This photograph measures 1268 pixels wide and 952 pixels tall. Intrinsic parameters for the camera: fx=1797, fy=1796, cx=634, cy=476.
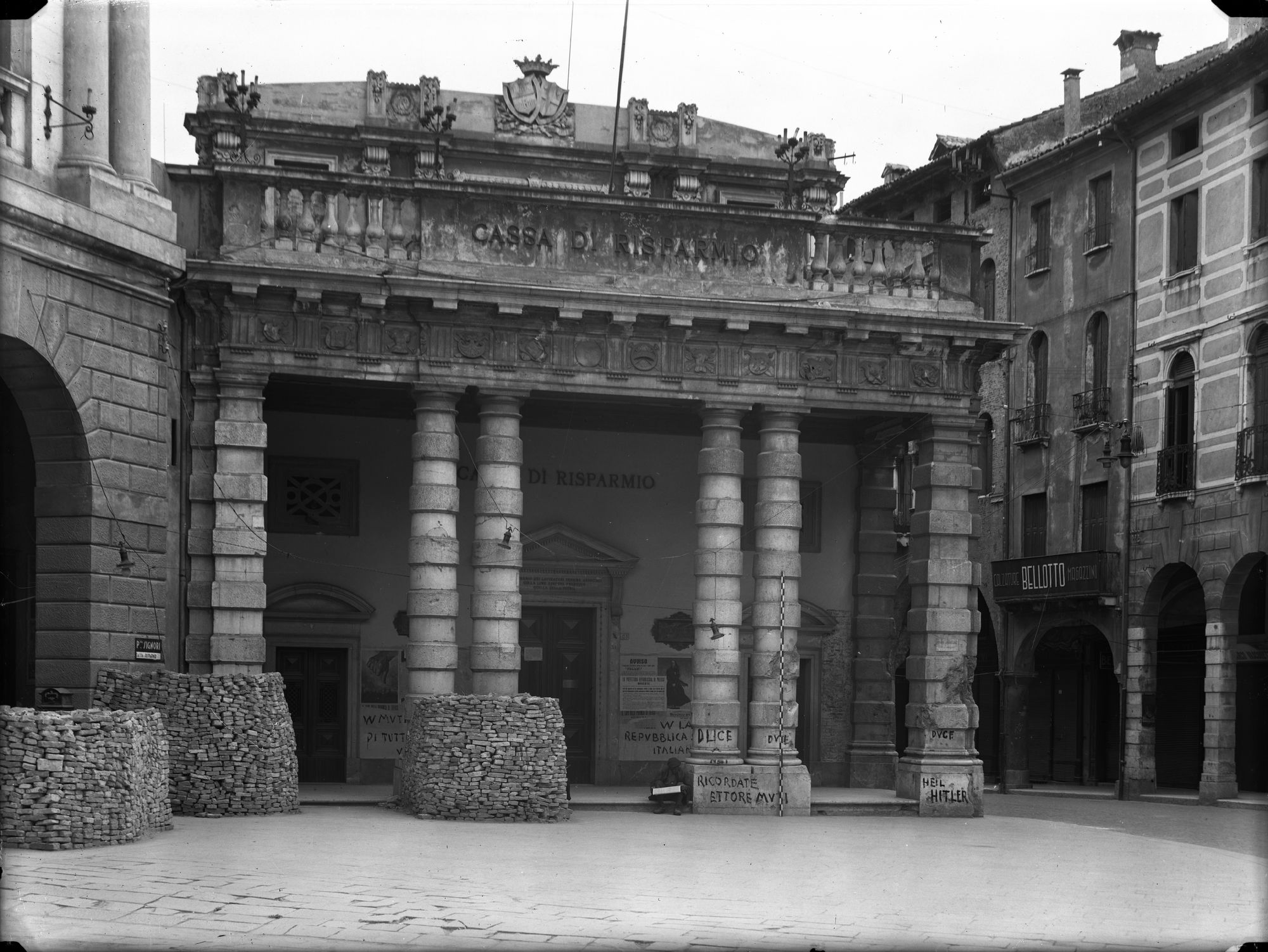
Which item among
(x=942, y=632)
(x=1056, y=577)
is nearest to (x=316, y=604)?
(x=942, y=632)

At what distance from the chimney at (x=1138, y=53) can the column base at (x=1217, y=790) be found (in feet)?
57.3

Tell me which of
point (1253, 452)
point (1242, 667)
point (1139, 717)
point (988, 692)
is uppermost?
point (1253, 452)

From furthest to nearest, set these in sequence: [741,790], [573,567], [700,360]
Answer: [573,567], [700,360], [741,790]

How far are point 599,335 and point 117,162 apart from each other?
729 centimetres

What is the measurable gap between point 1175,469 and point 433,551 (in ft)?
59.5

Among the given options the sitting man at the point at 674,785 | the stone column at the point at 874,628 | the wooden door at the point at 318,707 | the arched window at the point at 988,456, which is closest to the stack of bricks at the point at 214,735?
the wooden door at the point at 318,707

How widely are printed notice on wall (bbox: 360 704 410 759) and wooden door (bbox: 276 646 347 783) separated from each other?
320 millimetres

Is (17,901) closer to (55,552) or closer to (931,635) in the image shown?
(55,552)

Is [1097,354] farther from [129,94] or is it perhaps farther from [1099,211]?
[129,94]

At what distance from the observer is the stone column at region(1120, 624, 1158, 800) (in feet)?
126

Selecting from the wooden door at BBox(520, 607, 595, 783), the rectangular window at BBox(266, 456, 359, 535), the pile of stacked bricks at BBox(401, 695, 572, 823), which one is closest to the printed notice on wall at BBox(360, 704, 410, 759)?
the wooden door at BBox(520, 607, 595, 783)

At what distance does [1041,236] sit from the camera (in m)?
44.1

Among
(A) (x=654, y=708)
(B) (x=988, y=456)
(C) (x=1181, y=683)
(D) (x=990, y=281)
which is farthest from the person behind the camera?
(D) (x=990, y=281)

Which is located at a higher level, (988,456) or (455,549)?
(988,456)
